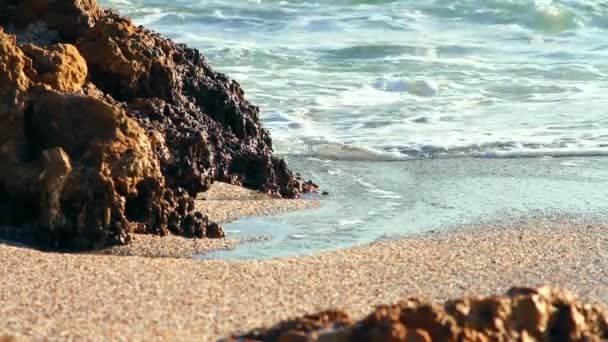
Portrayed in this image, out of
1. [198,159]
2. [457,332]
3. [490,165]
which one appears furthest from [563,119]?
[457,332]

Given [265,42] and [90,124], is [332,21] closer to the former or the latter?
[265,42]

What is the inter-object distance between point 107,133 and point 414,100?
5.56 meters

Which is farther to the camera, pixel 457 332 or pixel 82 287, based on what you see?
pixel 82 287

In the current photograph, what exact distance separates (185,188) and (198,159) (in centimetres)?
25

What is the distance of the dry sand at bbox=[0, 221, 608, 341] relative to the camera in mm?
3686

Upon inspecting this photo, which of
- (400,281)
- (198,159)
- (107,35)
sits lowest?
(400,281)

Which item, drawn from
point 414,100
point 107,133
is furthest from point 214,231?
point 414,100

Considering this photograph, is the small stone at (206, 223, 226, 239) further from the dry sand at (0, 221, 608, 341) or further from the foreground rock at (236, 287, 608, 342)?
the foreground rock at (236, 287, 608, 342)

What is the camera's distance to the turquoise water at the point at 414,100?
6344mm

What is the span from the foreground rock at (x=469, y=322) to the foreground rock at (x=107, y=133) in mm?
1946

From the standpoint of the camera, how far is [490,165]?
7.60 metres

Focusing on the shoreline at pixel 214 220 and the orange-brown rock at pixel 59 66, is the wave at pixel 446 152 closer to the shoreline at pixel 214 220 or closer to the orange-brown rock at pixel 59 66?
the shoreline at pixel 214 220

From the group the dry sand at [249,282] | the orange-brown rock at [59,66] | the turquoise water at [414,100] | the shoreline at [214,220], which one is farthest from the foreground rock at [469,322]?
the orange-brown rock at [59,66]

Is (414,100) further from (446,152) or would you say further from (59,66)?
(59,66)
